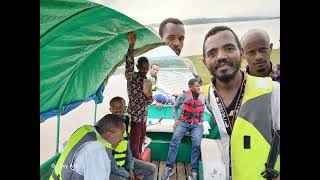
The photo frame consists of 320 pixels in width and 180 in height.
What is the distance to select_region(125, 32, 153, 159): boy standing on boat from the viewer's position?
259 cm

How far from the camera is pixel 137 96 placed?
2607mm

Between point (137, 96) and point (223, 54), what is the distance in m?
0.64

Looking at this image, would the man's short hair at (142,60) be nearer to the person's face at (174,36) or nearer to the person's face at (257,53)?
the person's face at (174,36)

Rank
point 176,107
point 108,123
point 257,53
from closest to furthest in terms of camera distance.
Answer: point 257,53, point 176,107, point 108,123

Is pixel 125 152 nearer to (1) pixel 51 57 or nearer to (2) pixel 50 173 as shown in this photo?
(2) pixel 50 173

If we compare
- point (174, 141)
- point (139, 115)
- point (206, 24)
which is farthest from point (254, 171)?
point (206, 24)

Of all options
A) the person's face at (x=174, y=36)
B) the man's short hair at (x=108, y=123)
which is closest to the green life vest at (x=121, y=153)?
the man's short hair at (x=108, y=123)

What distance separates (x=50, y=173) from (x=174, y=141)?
2.99 feet

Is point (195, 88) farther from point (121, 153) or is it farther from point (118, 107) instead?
point (121, 153)

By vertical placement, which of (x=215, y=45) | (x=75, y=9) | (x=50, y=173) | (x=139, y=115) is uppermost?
(x=75, y=9)

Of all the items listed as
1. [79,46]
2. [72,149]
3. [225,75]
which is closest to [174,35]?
[225,75]

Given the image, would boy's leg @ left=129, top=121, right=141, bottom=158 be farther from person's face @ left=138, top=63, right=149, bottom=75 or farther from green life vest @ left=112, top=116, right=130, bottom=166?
person's face @ left=138, top=63, right=149, bottom=75

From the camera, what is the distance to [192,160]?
2541 mm

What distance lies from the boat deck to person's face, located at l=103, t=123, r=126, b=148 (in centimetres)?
29
